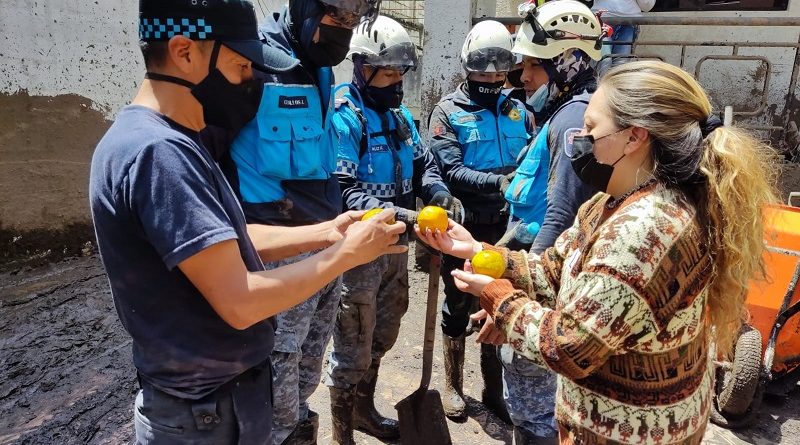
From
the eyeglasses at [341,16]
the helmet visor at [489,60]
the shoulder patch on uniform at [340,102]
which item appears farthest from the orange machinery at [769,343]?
the eyeglasses at [341,16]

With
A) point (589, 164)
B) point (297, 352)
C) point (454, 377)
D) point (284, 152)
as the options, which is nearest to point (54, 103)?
point (284, 152)

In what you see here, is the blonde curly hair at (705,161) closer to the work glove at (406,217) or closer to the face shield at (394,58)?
the work glove at (406,217)

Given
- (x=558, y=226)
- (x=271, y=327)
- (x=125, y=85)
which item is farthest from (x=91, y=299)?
(x=558, y=226)

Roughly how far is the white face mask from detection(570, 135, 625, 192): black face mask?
57.3 inches

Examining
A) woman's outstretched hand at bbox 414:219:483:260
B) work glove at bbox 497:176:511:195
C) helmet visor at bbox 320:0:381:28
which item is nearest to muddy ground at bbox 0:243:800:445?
work glove at bbox 497:176:511:195

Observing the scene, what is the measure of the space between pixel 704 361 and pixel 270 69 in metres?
1.82

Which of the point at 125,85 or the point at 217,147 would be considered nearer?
the point at 217,147

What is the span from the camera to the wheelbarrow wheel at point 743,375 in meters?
3.68

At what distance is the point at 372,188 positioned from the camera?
356 centimetres

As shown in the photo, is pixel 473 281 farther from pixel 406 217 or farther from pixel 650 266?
pixel 406 217

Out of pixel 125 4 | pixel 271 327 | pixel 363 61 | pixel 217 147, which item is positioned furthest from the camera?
pixel 125 4

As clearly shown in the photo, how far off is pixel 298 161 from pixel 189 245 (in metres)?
1.31

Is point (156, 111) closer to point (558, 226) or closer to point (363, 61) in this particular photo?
point (558, 226)

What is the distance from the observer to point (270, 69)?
1.87 meters
